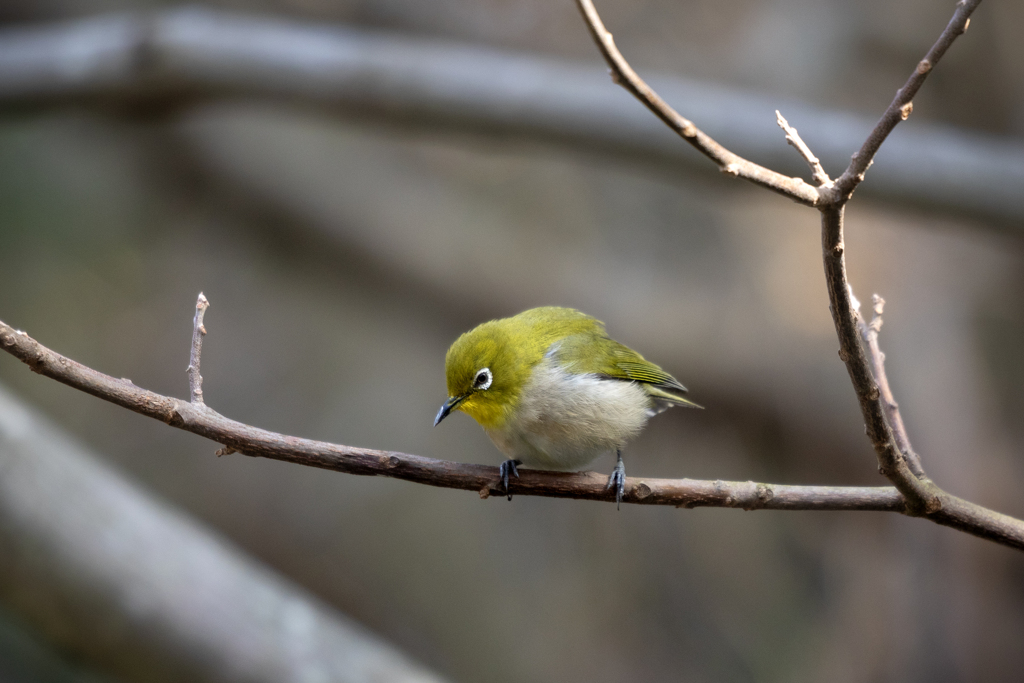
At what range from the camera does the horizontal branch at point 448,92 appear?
489 cm

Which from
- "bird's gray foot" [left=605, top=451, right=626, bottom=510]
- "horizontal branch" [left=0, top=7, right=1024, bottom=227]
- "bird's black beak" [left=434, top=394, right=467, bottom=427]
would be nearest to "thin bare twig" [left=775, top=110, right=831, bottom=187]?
"bird's gray foot" [left=605, top=451, right=626, bottom=510]

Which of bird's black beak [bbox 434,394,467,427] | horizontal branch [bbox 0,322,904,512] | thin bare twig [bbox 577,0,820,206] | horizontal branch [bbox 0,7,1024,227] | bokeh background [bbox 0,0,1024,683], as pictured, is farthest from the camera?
bokeh background [bbox 0,0,1024,683]

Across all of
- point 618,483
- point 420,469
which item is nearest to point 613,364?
point 618,483

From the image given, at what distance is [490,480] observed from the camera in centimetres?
214

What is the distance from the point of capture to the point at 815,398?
643 centimetres

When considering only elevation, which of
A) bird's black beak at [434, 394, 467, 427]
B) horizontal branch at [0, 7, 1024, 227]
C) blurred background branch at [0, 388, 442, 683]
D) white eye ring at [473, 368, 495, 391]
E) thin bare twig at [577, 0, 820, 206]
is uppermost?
horizontal branch at [0, 7, 1024, 227]

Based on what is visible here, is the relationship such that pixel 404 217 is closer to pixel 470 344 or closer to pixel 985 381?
pixel 470 344

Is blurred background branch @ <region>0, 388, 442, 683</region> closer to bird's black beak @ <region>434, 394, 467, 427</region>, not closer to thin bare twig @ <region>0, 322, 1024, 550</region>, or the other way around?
bird's black beak @ <region>434, 394, 467, 427</region>

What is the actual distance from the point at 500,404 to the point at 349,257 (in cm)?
453

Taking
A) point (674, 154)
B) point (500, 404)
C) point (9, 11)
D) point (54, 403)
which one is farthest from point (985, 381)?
point (9, 11)

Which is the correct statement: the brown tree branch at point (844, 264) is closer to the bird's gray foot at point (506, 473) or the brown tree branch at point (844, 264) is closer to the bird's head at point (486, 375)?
the bird's gray foot at point (506, 473)

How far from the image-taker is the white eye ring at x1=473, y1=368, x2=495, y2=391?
2.78 meters

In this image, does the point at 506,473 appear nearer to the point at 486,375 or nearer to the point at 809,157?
the point at 486,375

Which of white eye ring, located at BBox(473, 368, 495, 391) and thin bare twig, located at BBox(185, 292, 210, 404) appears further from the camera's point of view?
white eye ring, located at BBox(473, 368, 495, 391)
